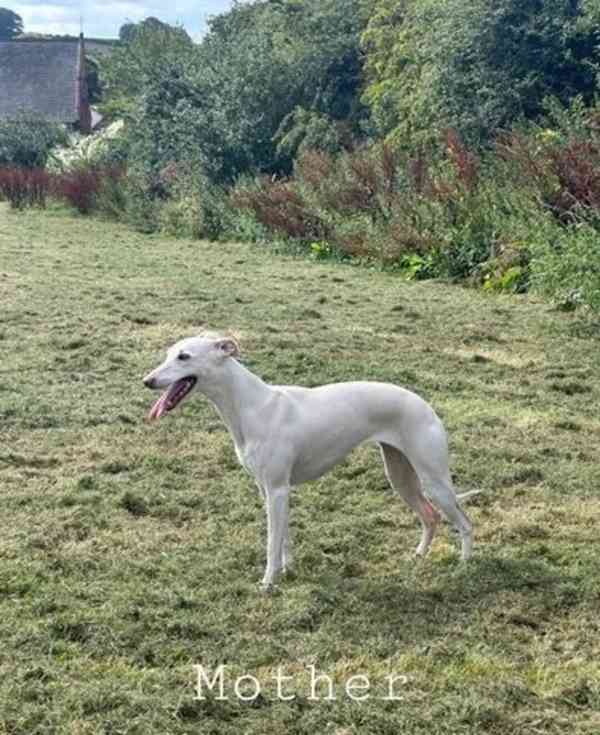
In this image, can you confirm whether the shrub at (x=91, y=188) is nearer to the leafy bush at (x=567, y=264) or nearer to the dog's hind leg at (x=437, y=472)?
the leafy bush at (x=567, y=264)

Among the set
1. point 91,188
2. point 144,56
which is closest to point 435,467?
point 91,188

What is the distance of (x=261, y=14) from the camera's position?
30.2 m

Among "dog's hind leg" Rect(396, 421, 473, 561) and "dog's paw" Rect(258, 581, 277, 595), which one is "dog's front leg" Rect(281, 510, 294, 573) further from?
"dog's hind leg" Rect(396, 421, 473, 561)

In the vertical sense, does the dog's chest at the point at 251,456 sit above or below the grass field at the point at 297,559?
above

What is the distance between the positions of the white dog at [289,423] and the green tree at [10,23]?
108601mm

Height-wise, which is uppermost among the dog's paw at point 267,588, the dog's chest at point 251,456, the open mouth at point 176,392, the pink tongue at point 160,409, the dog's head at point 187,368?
the dog's head at point 187,368

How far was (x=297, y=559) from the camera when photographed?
4.88 metres

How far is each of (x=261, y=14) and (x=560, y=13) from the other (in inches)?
573

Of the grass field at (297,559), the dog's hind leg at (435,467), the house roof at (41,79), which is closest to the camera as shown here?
the grass field at (297,559)

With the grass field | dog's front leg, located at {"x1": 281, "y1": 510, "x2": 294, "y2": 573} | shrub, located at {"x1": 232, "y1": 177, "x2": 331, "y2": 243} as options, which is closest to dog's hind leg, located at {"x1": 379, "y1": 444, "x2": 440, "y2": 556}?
the grass field

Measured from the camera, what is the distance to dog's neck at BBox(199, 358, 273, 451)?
457 centimetres

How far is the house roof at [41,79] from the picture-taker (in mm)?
51438

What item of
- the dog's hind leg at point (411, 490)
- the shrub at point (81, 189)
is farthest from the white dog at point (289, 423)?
the shrub at point (81, 189)

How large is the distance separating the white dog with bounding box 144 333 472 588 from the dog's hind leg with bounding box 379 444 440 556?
173mm
